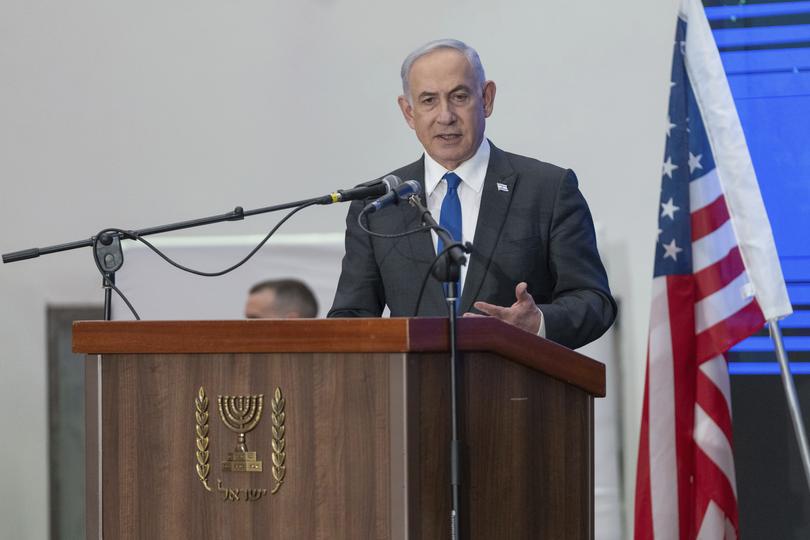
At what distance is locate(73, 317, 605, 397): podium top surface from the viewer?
5.44ft

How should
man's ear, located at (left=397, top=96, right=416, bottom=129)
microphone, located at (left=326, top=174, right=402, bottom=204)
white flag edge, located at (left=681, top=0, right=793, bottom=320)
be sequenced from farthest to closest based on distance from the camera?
white flag edge, located at (left=681, top=0, right=793, bottom=320), man's ear, located at (left=397, top=96, right=416, bottom=129), microphone, located at (left=326, top=174, right=402, bottom=204)

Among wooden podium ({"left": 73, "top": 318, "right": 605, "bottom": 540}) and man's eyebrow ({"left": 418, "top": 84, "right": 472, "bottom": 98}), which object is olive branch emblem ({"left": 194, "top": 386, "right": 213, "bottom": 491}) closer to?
wooden podium ({"left": 73, "top": 318, "right": 605, "bottom": 540})

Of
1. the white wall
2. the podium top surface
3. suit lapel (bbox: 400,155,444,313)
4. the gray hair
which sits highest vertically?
the white wall

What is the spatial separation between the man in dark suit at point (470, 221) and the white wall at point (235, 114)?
1866 mm

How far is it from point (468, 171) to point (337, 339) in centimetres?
96

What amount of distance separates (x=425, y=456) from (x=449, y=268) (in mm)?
316

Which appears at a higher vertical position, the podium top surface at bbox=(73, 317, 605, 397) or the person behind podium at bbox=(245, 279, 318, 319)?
the person behind podium at bbox=(245, 279, 318, 319)

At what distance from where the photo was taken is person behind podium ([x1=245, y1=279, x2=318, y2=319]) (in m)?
4.22

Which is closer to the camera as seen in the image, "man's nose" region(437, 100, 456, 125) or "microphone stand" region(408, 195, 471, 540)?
"microphone stand" region(408, 195, 471, 540)

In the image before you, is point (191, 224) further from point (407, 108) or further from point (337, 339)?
point (407, 108)

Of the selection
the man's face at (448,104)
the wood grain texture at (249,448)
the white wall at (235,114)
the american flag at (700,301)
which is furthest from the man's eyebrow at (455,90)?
the white wall at (235,114)

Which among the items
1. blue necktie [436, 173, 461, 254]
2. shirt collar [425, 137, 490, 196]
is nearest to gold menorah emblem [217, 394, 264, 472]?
blue necktie [436, 173, 461, 254]

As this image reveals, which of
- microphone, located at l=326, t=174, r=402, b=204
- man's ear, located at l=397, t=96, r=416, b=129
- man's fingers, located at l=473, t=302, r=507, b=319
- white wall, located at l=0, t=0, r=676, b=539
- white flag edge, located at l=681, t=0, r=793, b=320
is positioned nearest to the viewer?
man's fingers, located at l=473, t=302, r=507, b=319

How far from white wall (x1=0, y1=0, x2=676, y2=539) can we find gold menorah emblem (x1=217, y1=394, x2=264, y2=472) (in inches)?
111
